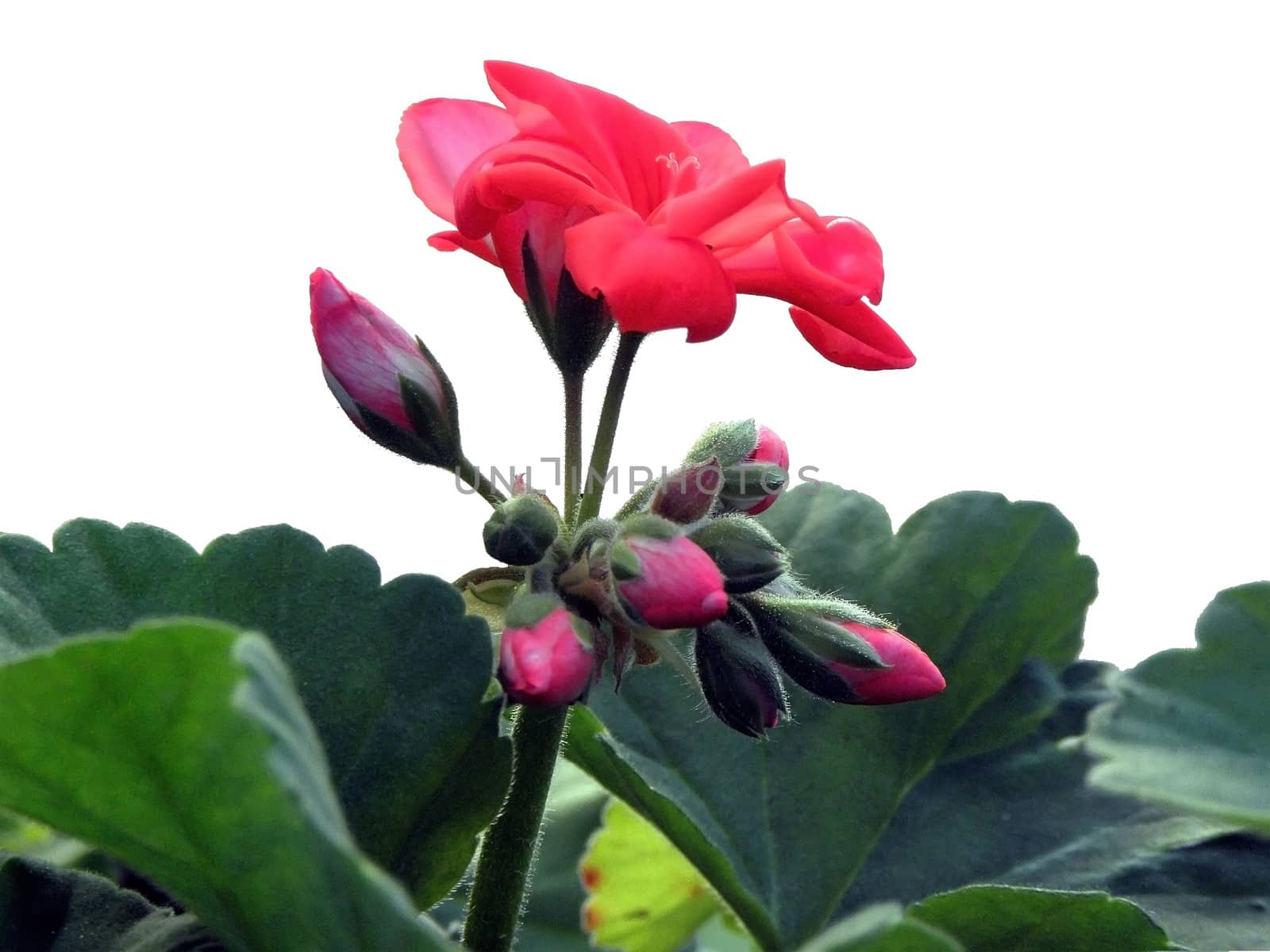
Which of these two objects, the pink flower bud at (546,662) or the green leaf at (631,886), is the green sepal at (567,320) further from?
the green leaf at (631,886)

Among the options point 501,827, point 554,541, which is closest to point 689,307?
point 554,541

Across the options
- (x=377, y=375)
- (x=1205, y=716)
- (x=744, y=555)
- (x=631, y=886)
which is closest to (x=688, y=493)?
(x=744, y=555)

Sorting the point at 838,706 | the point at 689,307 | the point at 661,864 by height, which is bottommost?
the point at 661,864

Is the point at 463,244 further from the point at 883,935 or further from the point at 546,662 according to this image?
the point at 883,935

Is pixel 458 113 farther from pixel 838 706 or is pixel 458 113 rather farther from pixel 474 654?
pixel 838 706

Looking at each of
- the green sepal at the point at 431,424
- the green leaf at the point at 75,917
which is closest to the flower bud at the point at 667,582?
the green sepal at the point at 431,424
